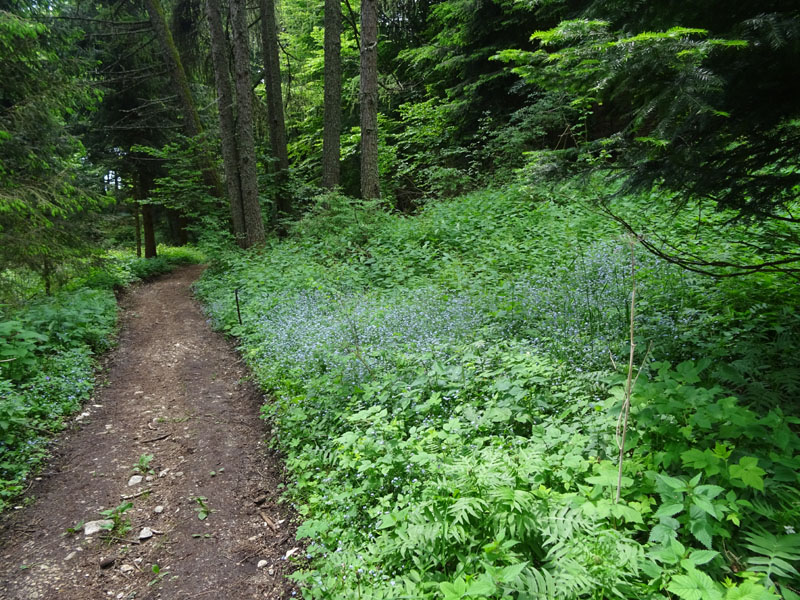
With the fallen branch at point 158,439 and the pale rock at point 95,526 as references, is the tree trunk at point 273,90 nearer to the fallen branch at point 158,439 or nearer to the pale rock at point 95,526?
the fallen branch at point 158,439

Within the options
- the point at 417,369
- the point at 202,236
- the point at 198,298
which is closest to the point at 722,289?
the point at 417,369

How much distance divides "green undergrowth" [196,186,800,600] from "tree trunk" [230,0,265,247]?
7.74m

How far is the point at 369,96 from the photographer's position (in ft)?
40.2

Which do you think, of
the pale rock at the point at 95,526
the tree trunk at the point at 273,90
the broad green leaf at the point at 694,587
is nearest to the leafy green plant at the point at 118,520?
the pale rock at the point at 95,526

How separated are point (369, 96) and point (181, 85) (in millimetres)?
9948

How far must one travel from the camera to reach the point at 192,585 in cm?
311

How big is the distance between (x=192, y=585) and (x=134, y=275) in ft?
48.8

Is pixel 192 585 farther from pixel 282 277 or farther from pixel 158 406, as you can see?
pixel 282 277

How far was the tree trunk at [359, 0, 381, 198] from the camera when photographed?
1164 cm

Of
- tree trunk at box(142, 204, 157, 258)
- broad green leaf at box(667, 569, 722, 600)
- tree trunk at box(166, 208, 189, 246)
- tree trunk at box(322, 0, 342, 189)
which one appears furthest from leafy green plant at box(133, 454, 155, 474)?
tree trunk at box(166, 208, 189, 246)

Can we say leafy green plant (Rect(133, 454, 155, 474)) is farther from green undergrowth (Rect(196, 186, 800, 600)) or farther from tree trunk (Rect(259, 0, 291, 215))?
tree trunk (Rect(259, 0, 291, 215))

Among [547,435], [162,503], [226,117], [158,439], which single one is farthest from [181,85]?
[547,435]

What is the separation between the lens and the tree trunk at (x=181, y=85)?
16.8 m

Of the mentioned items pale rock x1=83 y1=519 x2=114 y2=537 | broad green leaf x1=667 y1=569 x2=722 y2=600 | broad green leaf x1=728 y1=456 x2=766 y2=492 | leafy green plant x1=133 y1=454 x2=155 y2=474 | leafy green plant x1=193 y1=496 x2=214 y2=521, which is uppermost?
broad green leaf x1=728 y1=456 x2=766 y2=492
